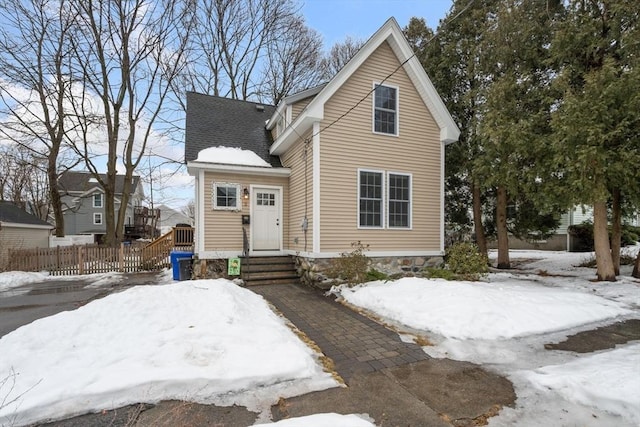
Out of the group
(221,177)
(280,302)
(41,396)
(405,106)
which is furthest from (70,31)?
(41,396)

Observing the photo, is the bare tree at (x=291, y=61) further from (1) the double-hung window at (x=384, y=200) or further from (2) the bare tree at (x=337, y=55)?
(1) the double-hung window at (x=384, y=200)

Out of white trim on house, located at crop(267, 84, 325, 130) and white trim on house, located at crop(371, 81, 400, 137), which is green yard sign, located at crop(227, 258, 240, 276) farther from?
white trim on house, located at crop(371, 81, 400, 137)

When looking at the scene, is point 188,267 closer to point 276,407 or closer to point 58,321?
point 58,321

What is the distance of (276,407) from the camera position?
111 inches

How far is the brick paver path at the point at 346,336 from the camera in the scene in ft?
12.5

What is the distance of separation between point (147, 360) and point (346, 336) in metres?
2.66

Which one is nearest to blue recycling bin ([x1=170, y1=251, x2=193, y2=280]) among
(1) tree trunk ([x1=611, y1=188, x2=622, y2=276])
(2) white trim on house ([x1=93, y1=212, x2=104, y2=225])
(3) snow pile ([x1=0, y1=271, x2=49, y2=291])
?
(3) snow pile ([x1=0, y1=271, x2=49, y2=291])

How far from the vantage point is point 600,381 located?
298 centimetres

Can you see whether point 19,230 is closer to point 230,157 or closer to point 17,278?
point 17,278

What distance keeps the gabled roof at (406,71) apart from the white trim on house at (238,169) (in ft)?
3.03

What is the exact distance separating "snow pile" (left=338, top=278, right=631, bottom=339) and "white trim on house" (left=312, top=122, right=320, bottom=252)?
2.02 metres

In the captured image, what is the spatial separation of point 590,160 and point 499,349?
5575mm

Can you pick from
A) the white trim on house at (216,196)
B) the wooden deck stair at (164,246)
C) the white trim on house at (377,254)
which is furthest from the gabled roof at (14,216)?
the white trim on house at (377,254)

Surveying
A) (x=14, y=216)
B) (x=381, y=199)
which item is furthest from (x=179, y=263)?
(x=14, y=216)
